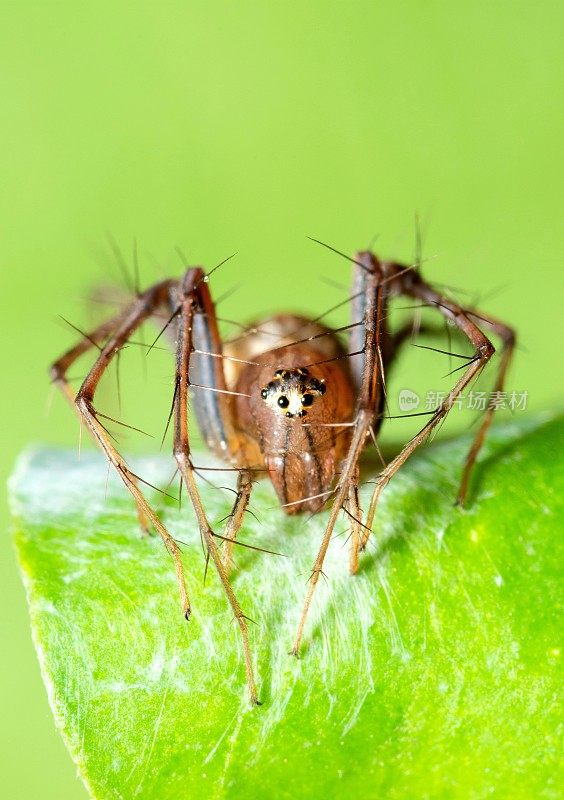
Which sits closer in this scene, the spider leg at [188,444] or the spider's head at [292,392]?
the spider leg at [188,444]

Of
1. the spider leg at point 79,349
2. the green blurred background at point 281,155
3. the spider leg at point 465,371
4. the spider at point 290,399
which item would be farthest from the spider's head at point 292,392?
the green blurred background at point 281,155

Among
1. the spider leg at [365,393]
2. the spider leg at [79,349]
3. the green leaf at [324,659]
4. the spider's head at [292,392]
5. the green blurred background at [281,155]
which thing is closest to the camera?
the green leaf at [324,659]

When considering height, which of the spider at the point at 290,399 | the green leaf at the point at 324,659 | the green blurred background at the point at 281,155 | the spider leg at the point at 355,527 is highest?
the green blurred background at the point at 281,155

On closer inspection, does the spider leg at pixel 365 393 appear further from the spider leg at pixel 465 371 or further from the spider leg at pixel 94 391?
the spider leg at pixel 94 391

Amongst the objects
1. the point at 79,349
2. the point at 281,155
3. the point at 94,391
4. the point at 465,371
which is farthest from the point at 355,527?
the point at 281,155

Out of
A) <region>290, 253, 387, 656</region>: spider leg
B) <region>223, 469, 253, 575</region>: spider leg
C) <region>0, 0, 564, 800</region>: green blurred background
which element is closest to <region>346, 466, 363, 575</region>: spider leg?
<region>290, 253, 387, 656</region>: spider leg

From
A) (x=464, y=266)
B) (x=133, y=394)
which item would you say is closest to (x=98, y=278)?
(x=133, y=394)

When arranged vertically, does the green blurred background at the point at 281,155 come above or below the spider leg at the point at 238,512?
above

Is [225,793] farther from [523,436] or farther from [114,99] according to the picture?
[114,99]
